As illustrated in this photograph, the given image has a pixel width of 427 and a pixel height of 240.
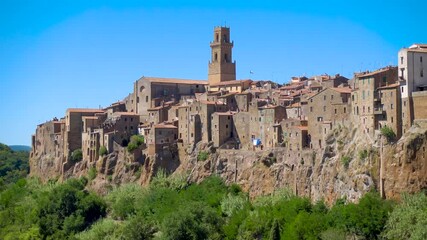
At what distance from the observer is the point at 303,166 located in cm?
7038

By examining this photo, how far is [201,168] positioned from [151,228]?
1035 cm

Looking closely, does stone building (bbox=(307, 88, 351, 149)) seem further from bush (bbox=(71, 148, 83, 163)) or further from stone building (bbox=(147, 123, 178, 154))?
bush (bbox=(71, 148, 83, 163))

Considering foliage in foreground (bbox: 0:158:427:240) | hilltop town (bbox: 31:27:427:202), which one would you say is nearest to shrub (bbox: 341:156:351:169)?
hilltop town (bbox: 31:27:427:202)

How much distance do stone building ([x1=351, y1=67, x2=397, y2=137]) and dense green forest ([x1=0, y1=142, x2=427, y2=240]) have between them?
6689 mm

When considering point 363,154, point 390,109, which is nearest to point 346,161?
point 363,154

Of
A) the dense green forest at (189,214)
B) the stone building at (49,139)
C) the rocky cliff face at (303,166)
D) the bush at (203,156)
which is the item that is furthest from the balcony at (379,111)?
the stone building at (49,139)

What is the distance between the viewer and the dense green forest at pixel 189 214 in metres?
60.1

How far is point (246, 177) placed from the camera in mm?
77500

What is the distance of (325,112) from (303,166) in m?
5.58

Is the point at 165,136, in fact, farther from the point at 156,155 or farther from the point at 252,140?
the point at 252,140

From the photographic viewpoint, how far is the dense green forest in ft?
197

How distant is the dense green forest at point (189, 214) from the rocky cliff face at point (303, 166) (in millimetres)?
1379

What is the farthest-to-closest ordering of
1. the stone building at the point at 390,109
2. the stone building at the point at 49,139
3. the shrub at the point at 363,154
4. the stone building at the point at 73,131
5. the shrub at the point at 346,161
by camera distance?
the stone building at the point at 49,139 → the stone building at the point at 73,131 → the shrub at the point at 346,161 → the shrub at the point at 363,154 → the stone building at the point at 390,109

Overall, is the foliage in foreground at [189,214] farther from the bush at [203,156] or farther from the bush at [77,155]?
the bush at [77,155]
